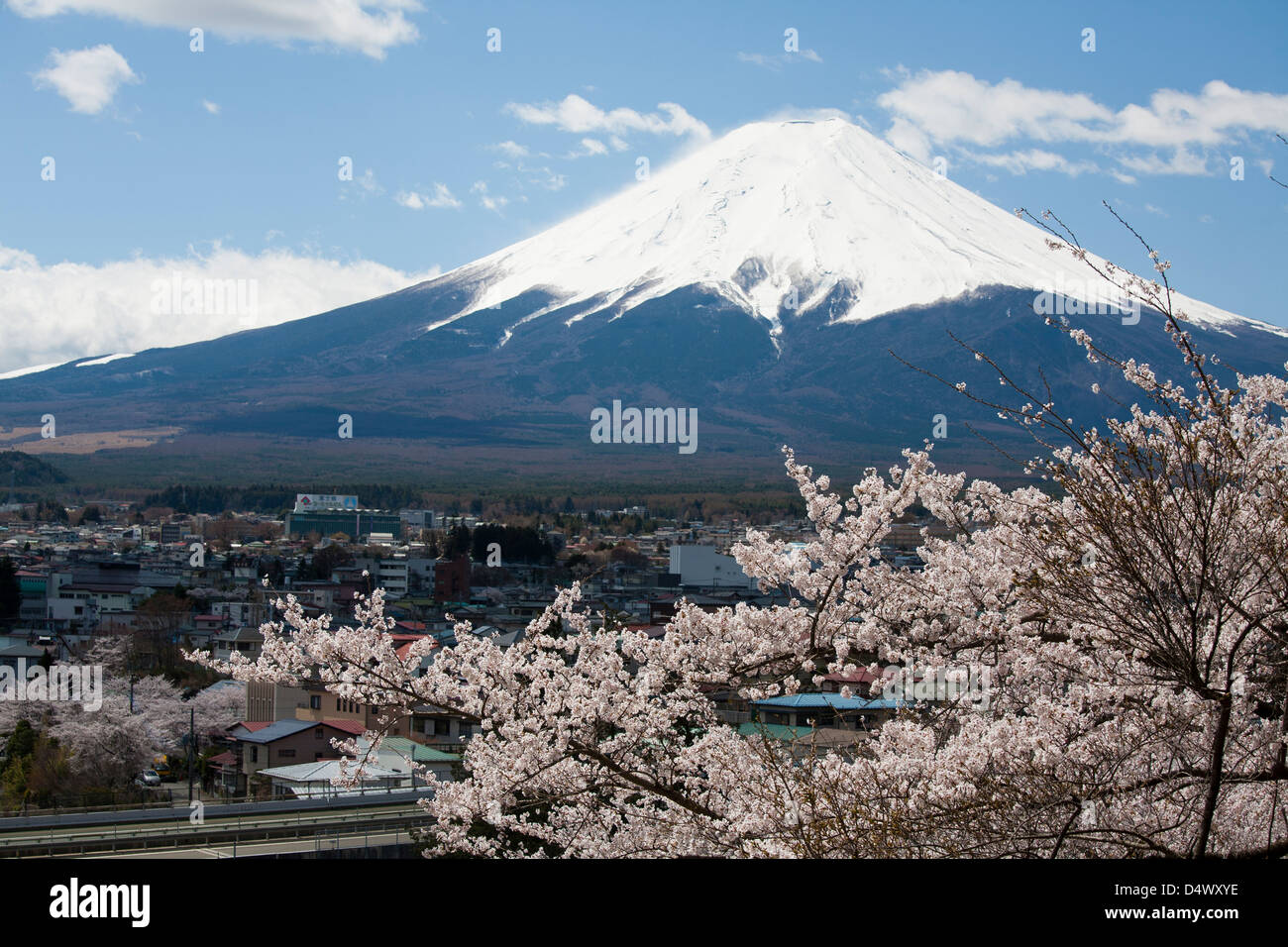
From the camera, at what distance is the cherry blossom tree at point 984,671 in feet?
12.8

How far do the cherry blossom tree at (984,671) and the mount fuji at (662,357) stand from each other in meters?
80.2

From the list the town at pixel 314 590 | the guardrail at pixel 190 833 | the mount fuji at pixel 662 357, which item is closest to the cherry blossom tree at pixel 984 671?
the town at pixel 314 590

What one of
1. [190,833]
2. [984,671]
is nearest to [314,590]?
[190,833]

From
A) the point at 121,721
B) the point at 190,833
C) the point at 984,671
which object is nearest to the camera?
the point at 984,671

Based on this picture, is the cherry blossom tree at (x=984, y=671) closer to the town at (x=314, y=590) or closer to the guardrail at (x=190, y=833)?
the town at (x=314, y=590)

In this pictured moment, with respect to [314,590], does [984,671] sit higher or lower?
higher

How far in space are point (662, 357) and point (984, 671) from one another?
136m

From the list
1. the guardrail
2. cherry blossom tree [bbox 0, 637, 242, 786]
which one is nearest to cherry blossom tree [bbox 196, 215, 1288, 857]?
the guardrail

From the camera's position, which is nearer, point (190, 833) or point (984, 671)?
point (984, 671)

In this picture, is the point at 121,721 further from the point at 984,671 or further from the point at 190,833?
the point at 984,671

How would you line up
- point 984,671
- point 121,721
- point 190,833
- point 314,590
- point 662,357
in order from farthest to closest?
Answer: point 662,357
point 314,590
point 121,721
point 190,833
point 984,671

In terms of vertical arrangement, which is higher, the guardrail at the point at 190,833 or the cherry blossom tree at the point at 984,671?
the cherry blossom tree at the point at 984,671

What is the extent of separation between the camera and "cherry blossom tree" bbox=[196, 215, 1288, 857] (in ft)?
12.8

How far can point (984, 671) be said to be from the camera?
17.3 ft
